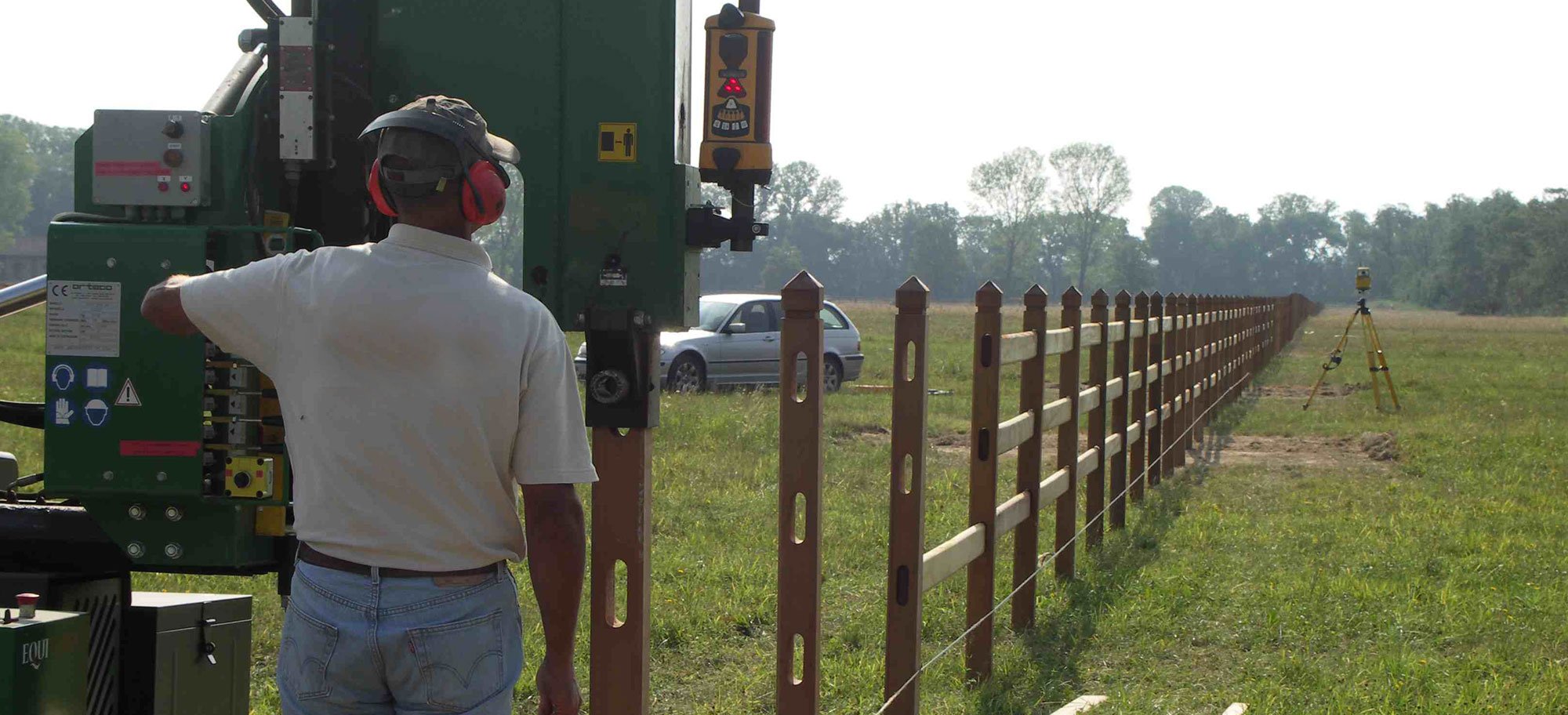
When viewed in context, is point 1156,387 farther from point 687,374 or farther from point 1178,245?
point 1178,245

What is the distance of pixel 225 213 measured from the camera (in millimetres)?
3791

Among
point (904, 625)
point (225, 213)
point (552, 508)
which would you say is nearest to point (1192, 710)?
point (904, 625)

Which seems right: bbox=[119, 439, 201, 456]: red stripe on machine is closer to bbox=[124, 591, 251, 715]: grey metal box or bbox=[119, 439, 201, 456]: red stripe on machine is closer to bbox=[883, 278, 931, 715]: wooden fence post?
bbox=[124, 591, 251, 715]: grey metal box

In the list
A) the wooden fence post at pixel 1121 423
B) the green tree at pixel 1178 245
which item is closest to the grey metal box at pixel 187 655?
the wooden fence post at pixel 1121 423

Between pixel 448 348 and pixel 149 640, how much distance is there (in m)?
1.53

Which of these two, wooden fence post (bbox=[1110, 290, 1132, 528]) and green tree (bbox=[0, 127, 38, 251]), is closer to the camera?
wooden fence post (bbox=[1110, 290, 1132, 528])

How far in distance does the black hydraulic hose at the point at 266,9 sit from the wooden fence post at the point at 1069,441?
405cm

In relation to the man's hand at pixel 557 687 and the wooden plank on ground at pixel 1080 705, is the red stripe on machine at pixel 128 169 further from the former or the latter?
the wooden plank on ground at pixel 1080 705

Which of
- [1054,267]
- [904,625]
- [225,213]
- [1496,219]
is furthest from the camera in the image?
[1054,267]

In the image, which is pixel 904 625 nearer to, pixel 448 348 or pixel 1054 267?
pixel 448 348

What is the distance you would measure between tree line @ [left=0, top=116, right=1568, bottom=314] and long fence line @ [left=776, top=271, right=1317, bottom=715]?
244 feet

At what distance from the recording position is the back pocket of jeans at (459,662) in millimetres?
2588

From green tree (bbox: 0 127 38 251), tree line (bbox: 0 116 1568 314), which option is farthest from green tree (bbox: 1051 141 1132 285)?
green tree (bbox: 0 127 38 251)

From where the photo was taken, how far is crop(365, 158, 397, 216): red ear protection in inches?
106
